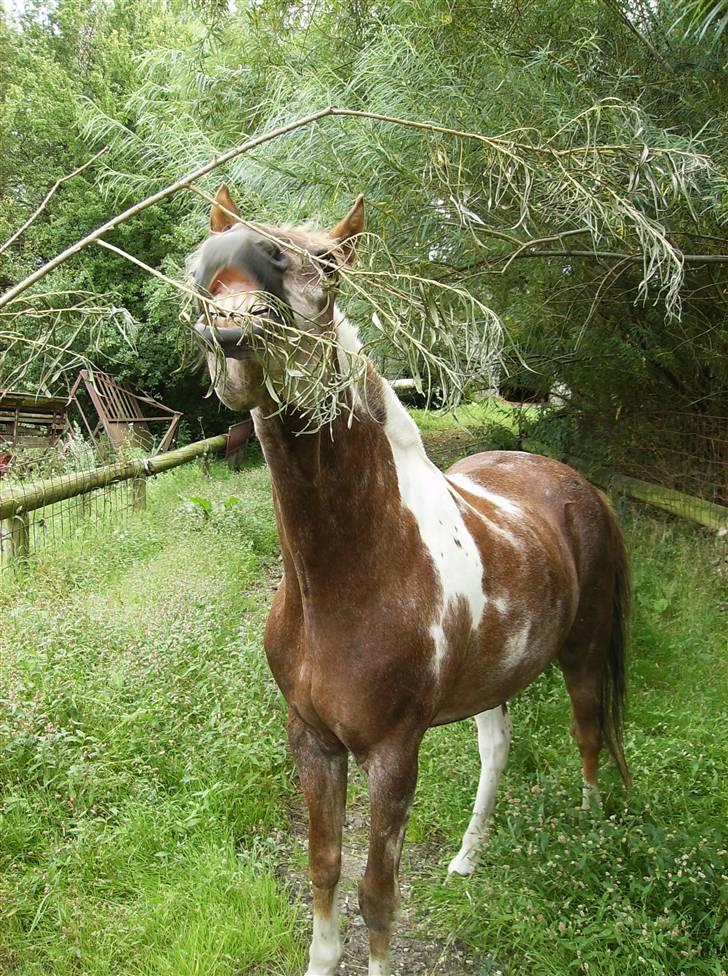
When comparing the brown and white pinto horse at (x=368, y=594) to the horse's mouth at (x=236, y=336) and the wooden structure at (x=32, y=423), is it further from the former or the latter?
the wooden structure at (x=32, y=423)

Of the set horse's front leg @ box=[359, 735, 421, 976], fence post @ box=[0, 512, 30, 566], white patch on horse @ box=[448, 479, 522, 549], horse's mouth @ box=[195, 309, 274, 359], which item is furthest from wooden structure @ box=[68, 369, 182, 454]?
horse's mouth @ box=[195, 309, 274, 359]

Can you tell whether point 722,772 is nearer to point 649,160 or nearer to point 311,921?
point 311,921

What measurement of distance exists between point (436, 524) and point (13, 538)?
3.71 metres

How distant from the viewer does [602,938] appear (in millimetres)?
2100

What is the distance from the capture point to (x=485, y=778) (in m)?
2.75

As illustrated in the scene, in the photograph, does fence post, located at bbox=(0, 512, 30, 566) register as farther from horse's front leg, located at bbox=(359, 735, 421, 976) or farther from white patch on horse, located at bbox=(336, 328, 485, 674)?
horse's front leg, located at bbox=(359, 735, 421, 976)

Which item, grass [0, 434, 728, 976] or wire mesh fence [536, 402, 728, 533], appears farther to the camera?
wire mesh fence [536, 402, 728, 533]

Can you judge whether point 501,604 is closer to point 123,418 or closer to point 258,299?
point 258,299

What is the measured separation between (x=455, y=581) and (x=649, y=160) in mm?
1444

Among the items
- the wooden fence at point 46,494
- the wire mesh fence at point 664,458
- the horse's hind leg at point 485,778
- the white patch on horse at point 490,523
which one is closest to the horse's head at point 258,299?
the white patch on horse at point 490,523

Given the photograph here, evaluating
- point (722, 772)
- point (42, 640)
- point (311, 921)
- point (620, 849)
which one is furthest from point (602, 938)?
point (42, 640)

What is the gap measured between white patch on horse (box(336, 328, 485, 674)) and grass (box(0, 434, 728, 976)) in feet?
3.25

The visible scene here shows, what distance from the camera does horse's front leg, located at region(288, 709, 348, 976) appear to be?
2.05m

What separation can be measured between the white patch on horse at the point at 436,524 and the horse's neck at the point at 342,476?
0.03ft
